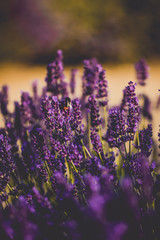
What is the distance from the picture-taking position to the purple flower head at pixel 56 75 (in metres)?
2.29

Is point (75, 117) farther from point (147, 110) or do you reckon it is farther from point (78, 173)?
point (147, 110)

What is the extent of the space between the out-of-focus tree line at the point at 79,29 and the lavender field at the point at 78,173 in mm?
7826

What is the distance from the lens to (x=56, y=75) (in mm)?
2320

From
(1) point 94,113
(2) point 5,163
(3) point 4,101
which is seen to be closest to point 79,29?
(3) point 4,101

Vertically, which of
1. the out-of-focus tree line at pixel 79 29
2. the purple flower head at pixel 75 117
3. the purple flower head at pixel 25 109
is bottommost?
the purple flower head at pixel 75 117

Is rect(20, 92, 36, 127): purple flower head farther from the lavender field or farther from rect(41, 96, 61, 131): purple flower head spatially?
rect(41, 96, 61, 131): purple flower head

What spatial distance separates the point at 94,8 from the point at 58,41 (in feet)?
7.97

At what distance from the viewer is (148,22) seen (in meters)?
10.8

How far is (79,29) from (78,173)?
10.2 meters

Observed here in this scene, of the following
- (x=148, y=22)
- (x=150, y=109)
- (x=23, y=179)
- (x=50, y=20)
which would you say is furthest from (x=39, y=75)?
(x=23, y=179)

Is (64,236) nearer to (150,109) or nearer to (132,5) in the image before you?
(150,109)

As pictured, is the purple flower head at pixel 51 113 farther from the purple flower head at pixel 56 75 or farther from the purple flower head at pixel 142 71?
the purple flower head at pixel 142 71

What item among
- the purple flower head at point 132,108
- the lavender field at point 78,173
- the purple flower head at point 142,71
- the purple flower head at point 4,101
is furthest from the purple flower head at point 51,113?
the purple flower head at point 142,71

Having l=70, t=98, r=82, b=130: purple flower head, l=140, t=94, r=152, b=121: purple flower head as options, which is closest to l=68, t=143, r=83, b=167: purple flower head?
l=70, t=98, r=82, b=130: purple flower head
